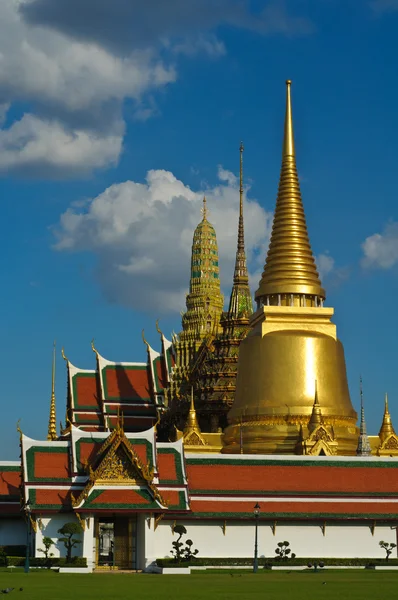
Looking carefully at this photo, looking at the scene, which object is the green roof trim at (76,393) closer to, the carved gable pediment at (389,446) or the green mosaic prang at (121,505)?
the carved gable pediment at (389,446)

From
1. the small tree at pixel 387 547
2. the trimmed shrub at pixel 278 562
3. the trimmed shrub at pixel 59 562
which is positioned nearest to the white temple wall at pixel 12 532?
the trimmed shrub at pixel 59 562

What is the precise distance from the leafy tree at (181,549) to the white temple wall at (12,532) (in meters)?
5.89

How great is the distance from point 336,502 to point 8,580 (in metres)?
14.9

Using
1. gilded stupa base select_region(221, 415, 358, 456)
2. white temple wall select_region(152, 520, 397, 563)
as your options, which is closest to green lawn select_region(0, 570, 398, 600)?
white temple wall select_region(152, 520, 397, 563)

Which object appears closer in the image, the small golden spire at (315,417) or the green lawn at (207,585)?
the green lawn at (207,585)

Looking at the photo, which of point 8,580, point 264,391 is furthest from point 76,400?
point 8,580

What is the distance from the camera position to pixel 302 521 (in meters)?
42.7

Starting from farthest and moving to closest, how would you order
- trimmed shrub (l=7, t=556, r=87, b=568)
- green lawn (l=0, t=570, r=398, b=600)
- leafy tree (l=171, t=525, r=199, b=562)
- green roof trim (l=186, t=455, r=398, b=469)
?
green roof trim (l=186, t=455, r=398, b=469) → leafy tree (l=171, t=525, r=199, b=562) → trimmed shrub (l=7, t=556, r=87, b=568) → green lawn (l=0, t=570, r=398, b=600)

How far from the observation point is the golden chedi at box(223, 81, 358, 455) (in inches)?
2174

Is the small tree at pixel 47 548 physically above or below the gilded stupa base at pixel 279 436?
below

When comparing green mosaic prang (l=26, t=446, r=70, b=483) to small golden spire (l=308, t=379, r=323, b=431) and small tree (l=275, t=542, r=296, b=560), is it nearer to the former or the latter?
small tree (l=275, t=542, r=296, b=560)

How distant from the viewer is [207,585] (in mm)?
31016

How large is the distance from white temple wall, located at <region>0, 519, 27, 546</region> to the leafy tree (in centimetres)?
589

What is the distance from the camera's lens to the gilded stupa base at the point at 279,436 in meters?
54.2
